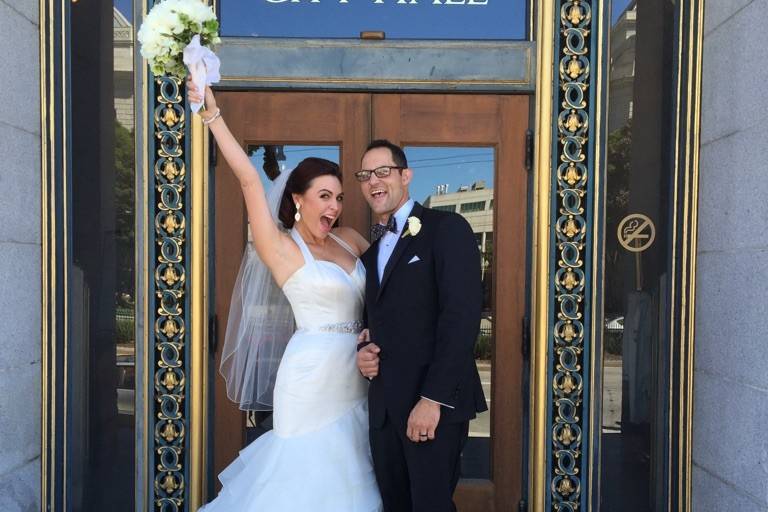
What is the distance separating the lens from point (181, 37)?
2492 millimetres

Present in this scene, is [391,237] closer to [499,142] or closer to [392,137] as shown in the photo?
[392,137]

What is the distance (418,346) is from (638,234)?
1425mm

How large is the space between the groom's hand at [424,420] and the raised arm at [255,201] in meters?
0.81

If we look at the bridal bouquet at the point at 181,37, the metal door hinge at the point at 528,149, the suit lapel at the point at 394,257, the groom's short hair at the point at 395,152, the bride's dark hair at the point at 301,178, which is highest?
the bridal bouquet at the point at 181,37

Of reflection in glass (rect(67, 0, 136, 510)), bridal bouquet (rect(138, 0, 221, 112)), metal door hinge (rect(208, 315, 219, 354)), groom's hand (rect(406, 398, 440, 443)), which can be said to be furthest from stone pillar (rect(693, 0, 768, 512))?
reflection in glass (rect(67, 0, 136, 510))

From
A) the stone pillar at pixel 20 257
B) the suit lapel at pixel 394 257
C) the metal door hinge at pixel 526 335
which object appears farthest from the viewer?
the metal door hinge at pixel 526 335

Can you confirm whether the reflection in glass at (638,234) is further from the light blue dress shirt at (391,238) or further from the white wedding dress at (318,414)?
the white wedding dress at (318,414)

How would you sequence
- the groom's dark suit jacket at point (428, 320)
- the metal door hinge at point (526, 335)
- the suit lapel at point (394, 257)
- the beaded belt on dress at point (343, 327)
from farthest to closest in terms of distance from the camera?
1. the metal door hinge at point (526, 335)
2. the beaded belt on dress at point (343, 327)
3. the suit lapel at point (394, 257)
4. the groom's dark suit jacket at point (428, 320)

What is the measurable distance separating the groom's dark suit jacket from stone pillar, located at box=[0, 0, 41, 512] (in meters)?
1.70

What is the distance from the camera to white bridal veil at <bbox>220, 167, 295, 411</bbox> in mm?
3168

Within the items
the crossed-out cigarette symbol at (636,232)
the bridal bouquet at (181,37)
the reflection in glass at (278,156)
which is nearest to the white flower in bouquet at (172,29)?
the bridal bouquet at (181,37)

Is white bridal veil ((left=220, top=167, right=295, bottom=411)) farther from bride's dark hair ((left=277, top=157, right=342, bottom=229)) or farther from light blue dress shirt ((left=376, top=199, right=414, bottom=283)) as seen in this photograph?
light blue dress shirt ((left=376, top=199, right=414, bottom=283))

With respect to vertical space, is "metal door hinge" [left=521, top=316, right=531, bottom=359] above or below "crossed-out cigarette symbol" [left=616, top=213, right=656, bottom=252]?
below

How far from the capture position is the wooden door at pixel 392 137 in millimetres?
3496
